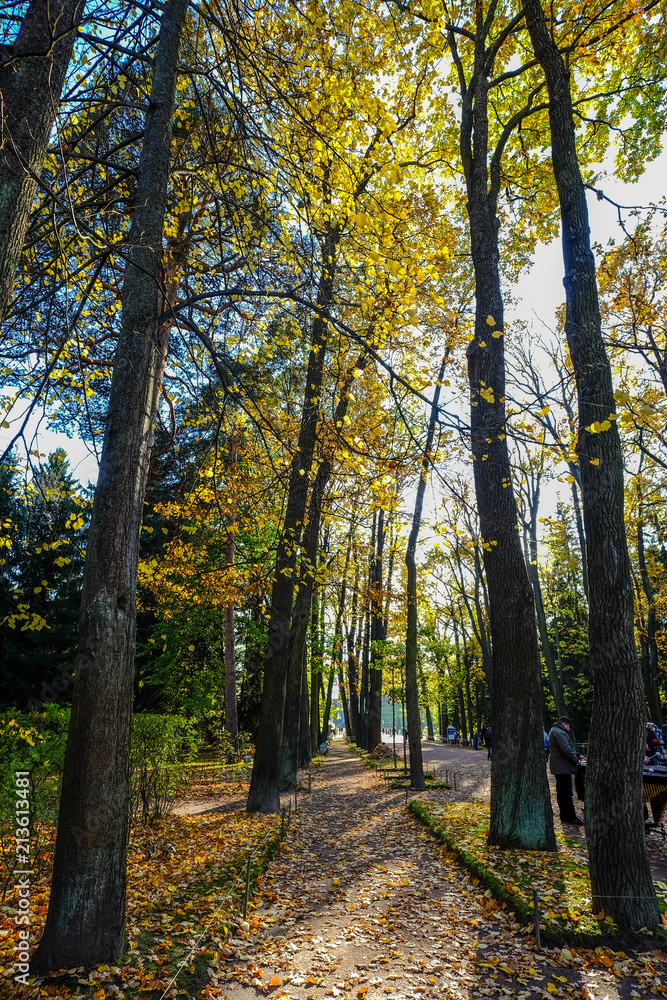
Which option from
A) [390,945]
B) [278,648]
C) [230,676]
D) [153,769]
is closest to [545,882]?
[390,945]

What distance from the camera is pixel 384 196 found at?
6.00m

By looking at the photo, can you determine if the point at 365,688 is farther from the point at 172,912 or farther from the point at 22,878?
the point at 22,878

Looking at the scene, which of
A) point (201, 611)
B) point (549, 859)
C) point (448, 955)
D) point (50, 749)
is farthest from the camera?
point (201, 611)

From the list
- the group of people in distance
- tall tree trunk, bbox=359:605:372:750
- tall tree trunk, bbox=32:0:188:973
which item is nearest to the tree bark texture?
the group of people in distance

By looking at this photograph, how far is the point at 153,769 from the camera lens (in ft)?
25.8

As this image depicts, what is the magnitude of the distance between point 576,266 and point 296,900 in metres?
7.57

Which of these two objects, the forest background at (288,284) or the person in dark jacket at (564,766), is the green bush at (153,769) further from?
the person in dark jacket at (564,766)

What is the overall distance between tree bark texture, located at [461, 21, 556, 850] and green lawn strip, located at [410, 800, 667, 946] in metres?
0.38

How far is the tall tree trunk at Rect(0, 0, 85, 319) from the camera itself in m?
3.00

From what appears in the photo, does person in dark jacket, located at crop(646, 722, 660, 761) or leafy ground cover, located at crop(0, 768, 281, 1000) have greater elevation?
person in dark jacket, located at crop(646, 722, 660, 761)

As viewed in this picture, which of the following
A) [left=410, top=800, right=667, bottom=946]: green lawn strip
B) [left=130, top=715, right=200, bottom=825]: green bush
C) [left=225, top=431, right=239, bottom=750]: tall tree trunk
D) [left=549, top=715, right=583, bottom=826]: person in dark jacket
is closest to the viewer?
[left=410, top=800, right=667, bottom=946]: green lawn strip

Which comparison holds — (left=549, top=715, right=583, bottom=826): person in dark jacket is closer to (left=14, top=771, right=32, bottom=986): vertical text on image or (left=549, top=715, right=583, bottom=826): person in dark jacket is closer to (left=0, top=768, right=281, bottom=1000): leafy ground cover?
(left=0, top=768, right=281, bottom=1000): leafy ground cover

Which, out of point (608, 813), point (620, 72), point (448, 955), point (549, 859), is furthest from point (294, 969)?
point (620, 72)

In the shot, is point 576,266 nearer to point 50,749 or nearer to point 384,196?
point 384,196
